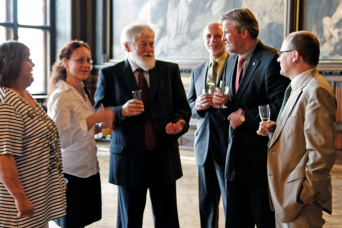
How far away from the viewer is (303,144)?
8.64 feet

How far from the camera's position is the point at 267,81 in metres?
3.33

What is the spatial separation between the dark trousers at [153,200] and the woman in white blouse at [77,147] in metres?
0.21

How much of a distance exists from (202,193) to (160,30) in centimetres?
620

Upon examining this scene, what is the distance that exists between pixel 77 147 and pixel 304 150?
1.73 meters

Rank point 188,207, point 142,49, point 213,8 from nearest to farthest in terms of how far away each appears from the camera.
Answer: point 142,49 → point 188,207 → point 213,8

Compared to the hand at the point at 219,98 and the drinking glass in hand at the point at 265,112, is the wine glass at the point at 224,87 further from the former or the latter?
the drinking glass in hand at the point at 265,112

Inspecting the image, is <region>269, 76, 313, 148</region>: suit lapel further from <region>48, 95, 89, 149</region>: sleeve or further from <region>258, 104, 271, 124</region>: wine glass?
<region>48, 95, 89, 149</region>: sleeve

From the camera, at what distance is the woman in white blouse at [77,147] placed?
3430 mm

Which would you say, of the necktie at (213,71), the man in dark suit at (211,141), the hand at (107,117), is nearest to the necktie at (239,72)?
the man in dark suit at (211,141)

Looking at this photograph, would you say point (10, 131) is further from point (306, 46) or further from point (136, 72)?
point (306, 46)

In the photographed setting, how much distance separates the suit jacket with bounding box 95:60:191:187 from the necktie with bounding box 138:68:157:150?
0.04 m

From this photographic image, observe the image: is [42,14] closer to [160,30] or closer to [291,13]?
[160,30]

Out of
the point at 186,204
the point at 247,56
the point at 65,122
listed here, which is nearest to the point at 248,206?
the point at 247,56

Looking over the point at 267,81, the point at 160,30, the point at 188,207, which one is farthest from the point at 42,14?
the point at 267,81
